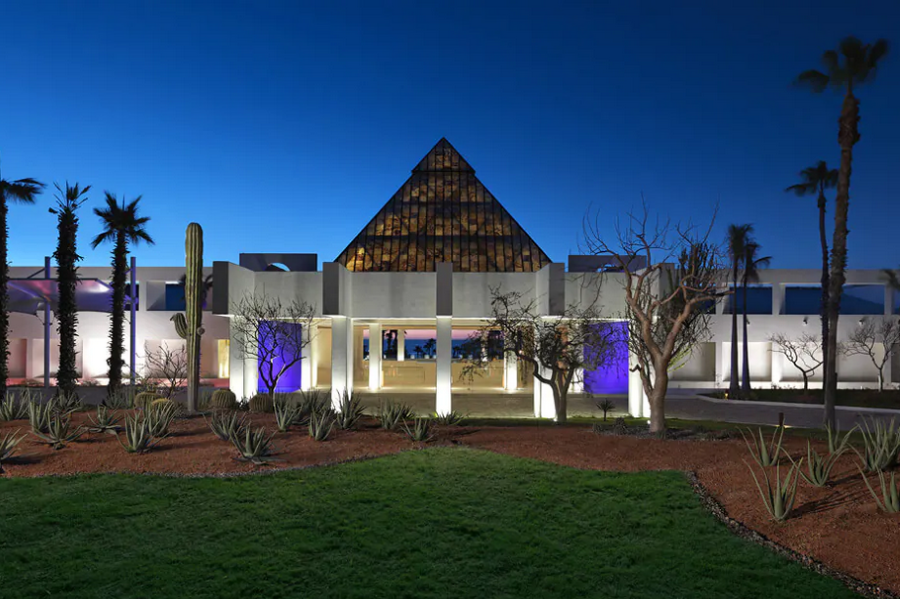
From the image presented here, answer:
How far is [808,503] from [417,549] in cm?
550

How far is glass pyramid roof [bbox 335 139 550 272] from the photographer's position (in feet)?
104

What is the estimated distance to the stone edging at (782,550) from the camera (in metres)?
5.82

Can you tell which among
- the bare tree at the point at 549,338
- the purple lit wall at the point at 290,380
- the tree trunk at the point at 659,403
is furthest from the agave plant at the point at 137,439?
the purple lit wall at the point at 290,380

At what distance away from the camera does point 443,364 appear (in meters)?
21.6

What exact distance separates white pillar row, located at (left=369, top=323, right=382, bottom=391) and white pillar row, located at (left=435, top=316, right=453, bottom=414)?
10099 millimetres

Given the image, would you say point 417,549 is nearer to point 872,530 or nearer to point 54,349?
point 872,530

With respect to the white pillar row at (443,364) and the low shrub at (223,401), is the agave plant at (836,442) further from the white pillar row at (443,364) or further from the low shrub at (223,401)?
the low shrub at (223,401)

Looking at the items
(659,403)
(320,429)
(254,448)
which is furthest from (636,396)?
(254,448)

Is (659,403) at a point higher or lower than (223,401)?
higher

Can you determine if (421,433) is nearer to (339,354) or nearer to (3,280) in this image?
(339,354)

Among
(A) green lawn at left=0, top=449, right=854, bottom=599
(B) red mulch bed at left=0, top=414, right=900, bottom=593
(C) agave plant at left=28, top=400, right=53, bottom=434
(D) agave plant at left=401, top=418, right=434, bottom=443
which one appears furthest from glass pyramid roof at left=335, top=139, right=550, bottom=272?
(A) green lawn at left=0, top=449, right=854, bottom=599

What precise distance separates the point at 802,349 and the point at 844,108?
808 inches

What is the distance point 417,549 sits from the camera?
7102 millimetres

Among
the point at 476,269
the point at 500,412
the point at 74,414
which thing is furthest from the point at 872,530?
the point at 476,269
